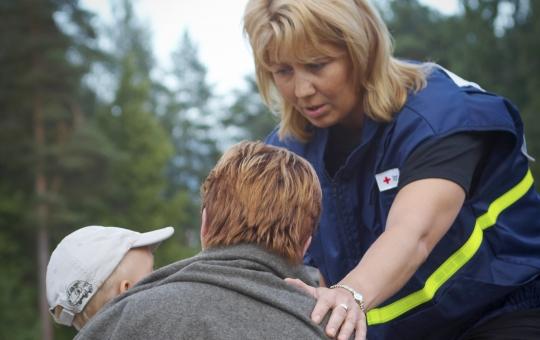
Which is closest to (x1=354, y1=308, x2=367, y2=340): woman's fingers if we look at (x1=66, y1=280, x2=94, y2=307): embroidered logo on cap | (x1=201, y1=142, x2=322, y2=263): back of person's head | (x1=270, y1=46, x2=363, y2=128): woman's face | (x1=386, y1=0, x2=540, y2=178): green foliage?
(x1=201, y1=142, x2=322, y2=263): back of person's head

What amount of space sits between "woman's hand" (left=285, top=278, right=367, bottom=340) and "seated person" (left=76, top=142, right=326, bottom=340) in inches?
1.0

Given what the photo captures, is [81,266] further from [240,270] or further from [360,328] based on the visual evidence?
[360,328]

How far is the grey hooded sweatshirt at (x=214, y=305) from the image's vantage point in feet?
6.84

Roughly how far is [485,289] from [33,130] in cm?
2410

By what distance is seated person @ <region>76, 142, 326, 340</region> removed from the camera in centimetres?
210

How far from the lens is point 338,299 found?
7.53ft

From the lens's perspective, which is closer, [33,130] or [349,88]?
[349,88]

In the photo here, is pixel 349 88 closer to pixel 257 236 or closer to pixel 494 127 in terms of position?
pixel 494 127

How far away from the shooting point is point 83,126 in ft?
83.1

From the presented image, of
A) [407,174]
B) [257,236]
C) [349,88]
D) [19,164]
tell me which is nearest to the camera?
[257,236]

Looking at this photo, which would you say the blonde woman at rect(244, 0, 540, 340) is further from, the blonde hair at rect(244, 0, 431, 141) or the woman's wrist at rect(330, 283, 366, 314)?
the woman's wrist at rect(330, 283, 366, 314)

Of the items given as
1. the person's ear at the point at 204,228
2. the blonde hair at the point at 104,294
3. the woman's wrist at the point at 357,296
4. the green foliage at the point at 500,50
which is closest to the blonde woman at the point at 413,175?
the woman's wrist at the point at 357,296

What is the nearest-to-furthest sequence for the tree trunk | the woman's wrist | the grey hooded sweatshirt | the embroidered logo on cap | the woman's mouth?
the grey hooded sweatshirt, the woman's wrist, the embroidered logo on cap, the woman's mouth, the tree trunk

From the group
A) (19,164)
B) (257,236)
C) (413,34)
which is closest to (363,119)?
(257,236)
